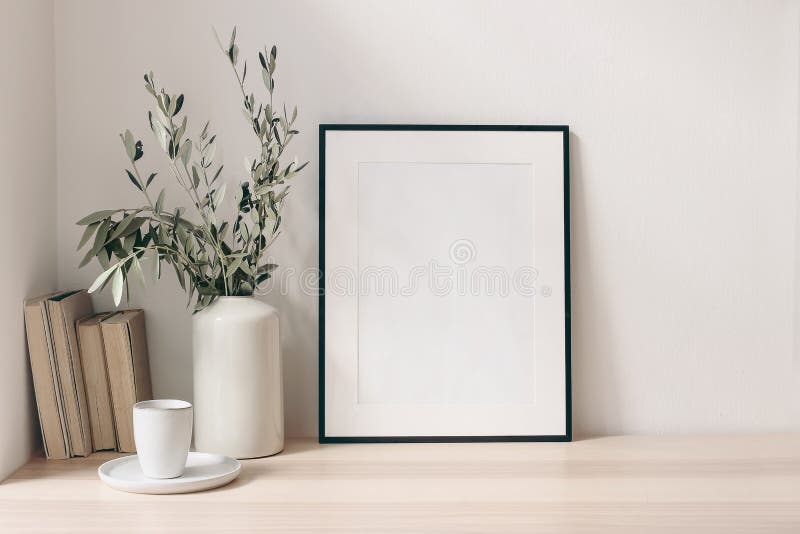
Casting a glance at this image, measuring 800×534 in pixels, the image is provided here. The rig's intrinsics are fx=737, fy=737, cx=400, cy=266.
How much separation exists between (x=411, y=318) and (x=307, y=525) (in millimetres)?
472

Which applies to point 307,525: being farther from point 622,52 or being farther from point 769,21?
point 769,21

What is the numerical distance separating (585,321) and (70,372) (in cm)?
Answer: 84

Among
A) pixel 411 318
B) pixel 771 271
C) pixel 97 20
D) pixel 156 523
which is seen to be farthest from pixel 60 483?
pixel 771 271

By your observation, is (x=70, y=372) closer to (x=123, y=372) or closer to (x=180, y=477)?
(x=123, y=372)

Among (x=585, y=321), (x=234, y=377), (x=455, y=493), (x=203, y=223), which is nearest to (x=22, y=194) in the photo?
(x=203, y=223)

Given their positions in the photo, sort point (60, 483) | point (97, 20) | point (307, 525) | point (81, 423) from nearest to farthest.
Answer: point (307, 525) → point (60, 483) → point (81, 423) → point (97, 20)

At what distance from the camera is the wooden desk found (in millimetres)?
850

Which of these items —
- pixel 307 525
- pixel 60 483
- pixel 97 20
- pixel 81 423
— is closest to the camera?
pixel 307 525

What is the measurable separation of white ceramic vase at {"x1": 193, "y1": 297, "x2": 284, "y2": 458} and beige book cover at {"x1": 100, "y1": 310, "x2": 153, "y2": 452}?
102 mm

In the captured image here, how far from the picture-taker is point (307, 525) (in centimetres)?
85

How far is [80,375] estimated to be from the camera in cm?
113

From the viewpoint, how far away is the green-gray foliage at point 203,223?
1.13 meters

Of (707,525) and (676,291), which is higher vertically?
(676,291)

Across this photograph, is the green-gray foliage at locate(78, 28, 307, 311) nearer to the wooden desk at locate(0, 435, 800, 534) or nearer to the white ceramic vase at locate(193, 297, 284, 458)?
the white ceramic vase at locate(193, 297, 284, 458)
